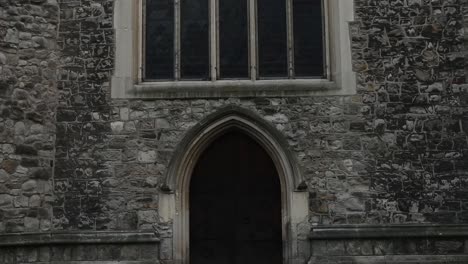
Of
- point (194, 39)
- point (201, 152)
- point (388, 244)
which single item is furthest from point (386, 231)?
point (194, 39)

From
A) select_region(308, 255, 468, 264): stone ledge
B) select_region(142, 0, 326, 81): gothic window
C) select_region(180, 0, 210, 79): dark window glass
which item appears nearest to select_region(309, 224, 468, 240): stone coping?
select_region(308, 255, 468, 264): stone ledge

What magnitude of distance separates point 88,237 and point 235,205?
207cm

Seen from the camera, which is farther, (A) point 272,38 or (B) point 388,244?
(A) point 272,38

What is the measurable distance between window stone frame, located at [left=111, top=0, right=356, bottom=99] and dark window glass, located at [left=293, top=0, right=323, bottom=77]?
0.40 ft

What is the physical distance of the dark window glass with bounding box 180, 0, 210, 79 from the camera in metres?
9.56

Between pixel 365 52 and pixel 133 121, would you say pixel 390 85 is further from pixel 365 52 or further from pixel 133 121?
pixel 133 121

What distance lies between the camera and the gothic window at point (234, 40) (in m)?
9.52

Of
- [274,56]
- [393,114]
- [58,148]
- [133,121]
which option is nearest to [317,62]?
[274,56]

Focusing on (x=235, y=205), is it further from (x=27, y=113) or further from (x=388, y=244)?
(x=27, y=113)

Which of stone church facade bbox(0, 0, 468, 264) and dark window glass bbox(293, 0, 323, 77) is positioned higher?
dark window glass bbox(293, 0, 323, 77)

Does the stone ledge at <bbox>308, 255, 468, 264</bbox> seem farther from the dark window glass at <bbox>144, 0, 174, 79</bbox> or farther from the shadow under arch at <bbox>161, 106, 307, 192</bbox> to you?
the dark window glass at <bbox>144, 0, 174, 79</bbox>

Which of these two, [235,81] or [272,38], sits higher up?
[272,38]

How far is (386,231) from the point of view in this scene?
869 centimetres

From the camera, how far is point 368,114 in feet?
29.9
